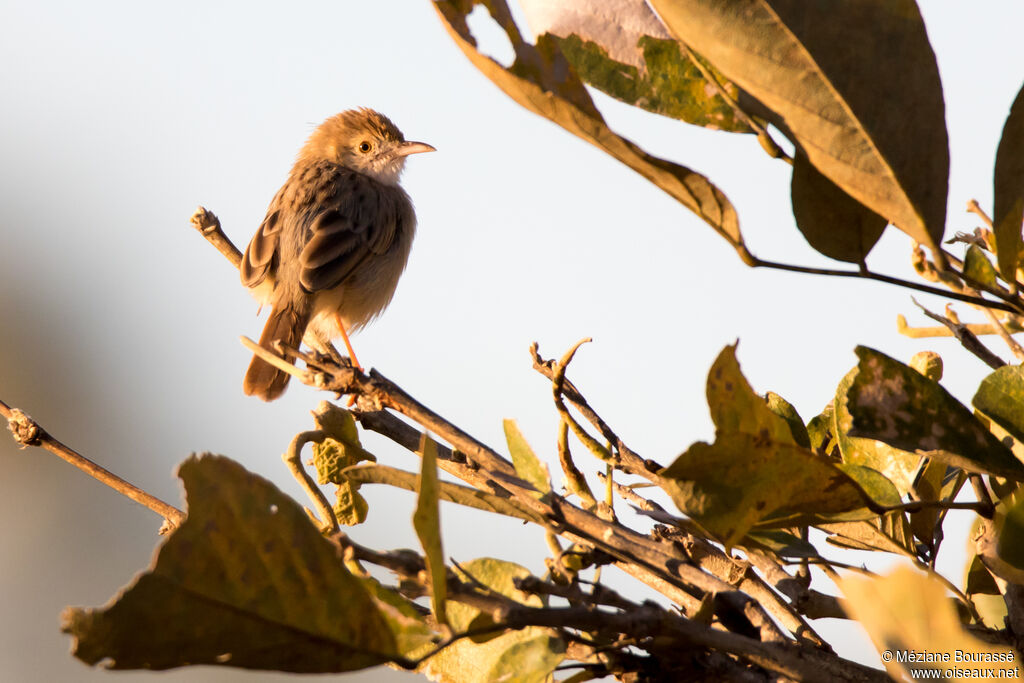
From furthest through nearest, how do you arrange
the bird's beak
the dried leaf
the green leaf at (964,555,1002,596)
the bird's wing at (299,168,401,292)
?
the bird's beak < the bird's wing at (299,168,401,292) < the green leaf at (964,555,1002,596) < the dried leaf

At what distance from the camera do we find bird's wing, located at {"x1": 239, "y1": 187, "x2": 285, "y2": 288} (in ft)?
19.9

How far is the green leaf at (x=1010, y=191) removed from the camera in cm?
131

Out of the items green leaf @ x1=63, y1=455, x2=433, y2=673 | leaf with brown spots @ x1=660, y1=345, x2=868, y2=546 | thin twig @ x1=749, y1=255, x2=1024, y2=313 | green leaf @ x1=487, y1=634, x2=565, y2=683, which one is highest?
thin twig @ x1=749, y1=255, x2=1024, y2=313

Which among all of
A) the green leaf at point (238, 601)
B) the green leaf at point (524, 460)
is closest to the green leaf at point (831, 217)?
the green leaf at point (524, 460)

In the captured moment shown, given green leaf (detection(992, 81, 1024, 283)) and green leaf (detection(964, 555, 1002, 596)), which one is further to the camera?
green leaf (detection(964, 555, 1002, 596))

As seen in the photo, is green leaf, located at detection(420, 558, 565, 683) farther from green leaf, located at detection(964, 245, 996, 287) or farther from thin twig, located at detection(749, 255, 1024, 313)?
green leaf, located at detection(964, 245, 996, 287)

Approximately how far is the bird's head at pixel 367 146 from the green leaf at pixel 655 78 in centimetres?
641

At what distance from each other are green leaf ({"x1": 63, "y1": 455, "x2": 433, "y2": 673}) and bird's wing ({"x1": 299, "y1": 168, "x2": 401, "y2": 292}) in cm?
480

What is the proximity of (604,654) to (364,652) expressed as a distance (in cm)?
39

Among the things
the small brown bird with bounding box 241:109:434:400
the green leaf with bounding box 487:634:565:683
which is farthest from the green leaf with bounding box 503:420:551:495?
the small brown bird with bounding box 241:109:434:400

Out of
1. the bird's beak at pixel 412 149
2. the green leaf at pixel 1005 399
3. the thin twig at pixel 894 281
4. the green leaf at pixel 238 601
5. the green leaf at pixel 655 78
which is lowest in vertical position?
the green leaf at pixel 238 601

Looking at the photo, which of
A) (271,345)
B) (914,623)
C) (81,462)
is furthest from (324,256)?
(914,623)

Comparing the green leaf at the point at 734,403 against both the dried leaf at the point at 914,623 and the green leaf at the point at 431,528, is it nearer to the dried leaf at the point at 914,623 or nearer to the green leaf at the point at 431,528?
the dried leaf at the point at 914,623

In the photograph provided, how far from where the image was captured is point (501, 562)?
5.04 feet
